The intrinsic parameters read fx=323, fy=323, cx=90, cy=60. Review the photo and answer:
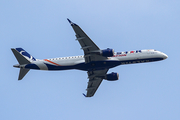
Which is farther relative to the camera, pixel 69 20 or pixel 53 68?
pixel 53 68

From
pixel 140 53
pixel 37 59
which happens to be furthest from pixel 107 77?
pixel 37 59

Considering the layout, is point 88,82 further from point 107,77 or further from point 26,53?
point 26,53

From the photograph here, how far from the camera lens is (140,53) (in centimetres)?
7769

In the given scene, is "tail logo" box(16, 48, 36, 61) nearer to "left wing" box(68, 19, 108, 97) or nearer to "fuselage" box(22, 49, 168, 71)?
"fuselage" box(22, 49, 168, 71)

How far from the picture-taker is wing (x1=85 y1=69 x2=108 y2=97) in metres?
83.1

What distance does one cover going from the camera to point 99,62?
7738 centimetres

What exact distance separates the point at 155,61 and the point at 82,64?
17.9 m

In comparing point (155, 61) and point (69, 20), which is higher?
point (69, 20)

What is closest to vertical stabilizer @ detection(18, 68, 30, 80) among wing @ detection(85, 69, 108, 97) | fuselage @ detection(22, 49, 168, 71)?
fuselage @ detection(22, 49, 168, 71)

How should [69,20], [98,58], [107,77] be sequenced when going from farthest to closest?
[107,77] < [98,58] < [69,20]

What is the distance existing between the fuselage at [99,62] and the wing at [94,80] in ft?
15.2

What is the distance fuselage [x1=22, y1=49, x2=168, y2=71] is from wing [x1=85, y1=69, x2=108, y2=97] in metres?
4.64

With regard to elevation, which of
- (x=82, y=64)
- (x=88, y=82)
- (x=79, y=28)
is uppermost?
(x=79, y=28)

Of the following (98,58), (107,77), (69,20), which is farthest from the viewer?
(107,77)
